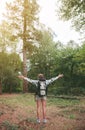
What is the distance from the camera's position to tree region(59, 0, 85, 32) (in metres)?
20.8

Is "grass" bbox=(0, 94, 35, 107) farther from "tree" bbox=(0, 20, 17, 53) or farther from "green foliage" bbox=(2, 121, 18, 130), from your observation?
"tree" bbox=(0, 20, 17, 53)

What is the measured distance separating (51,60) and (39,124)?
2821cm

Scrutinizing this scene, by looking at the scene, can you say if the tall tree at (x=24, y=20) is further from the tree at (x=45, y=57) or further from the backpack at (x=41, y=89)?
the backpack at (x=41, y=89)

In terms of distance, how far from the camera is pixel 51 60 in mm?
41969

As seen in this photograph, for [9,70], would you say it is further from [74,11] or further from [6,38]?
[74,11]

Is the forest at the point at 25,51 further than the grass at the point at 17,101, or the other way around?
the forest at the point at 25,51

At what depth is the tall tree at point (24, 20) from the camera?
36250 mm

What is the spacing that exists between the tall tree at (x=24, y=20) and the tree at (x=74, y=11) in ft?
41.8

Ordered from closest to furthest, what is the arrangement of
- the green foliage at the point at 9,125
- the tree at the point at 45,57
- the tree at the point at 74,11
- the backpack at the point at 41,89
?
the green foliage at the point at 9,125, the backpack at the point at 41,89, the tree at the point at 74,11, the tree at the point at 45,57

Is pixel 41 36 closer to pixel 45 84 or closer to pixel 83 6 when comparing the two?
pixel 83 6

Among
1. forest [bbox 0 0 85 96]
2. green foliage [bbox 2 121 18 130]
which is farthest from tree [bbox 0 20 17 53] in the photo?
green foliage [bbox 2 121 18 130]

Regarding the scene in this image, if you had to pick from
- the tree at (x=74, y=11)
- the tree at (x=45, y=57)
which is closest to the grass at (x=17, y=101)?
the tree at (x=74, y=11)

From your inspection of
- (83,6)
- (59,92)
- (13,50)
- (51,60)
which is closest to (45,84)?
(83,6)

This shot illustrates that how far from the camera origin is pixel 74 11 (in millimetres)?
21906
